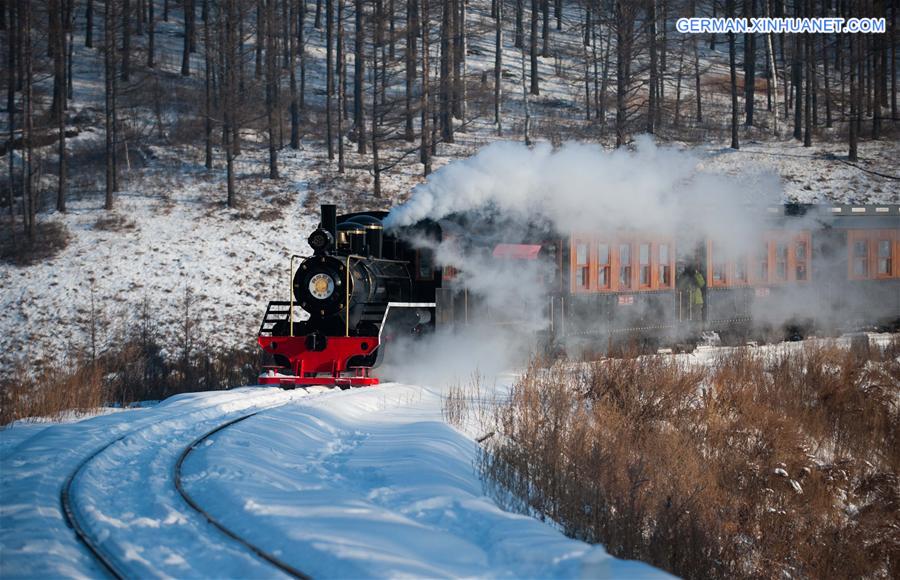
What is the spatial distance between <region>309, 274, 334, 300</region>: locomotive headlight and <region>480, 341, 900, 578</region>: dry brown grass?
375 centimetres

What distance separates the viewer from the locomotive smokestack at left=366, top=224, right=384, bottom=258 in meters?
13.4

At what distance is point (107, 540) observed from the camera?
4965 mm

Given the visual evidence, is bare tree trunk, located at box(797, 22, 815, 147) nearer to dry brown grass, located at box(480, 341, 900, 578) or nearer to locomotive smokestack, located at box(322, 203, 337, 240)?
dry brown grass, located at box(480, 341, 900, 578)

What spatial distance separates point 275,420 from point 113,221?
750 inches

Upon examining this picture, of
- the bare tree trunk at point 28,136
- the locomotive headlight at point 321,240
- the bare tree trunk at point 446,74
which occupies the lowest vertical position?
the locomotive headlight at point 321,240

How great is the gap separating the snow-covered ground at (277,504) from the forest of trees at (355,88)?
18464mm

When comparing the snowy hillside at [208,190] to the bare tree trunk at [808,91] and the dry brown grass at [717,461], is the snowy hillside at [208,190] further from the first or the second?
the dry brown grass at [717,461]

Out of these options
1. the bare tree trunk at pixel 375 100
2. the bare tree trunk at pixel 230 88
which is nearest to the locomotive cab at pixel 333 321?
the bare tree trunk at pixel 375 100

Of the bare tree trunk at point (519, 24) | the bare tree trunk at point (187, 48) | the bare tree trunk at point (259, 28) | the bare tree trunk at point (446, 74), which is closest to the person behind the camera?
the bare tree trunk at point (446, 74)

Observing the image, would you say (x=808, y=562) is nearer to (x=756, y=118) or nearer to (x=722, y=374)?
(x=722, y=374)

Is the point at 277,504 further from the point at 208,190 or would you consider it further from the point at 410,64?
the point at 410,64

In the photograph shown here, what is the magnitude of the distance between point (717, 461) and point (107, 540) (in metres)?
6.69

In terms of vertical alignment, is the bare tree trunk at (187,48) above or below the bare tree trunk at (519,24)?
below

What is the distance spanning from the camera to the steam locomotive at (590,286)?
12086 mm
